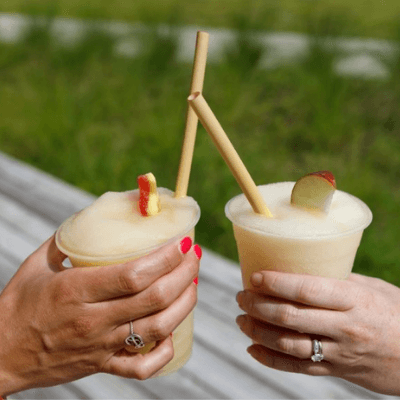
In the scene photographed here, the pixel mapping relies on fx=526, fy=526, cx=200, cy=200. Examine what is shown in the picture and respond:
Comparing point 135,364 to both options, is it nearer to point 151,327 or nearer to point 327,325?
point 151,327

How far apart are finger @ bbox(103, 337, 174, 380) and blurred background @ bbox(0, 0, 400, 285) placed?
150cm

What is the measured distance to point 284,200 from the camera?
3.38ft

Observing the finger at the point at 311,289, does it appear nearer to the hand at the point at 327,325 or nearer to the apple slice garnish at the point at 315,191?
the hand at the point at 327,325

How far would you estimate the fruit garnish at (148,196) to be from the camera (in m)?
0.96

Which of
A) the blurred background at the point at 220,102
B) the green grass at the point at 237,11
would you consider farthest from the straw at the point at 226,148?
the green grass at the point at 237,11

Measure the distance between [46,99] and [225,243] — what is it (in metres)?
1.90

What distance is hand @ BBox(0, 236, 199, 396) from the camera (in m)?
0.88

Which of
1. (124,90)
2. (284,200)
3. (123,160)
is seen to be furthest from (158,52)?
(284,200)

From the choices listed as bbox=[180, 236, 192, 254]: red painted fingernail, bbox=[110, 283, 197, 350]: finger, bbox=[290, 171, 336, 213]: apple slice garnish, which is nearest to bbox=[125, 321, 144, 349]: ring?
bbox=[110, 283, 197, 350]: finger

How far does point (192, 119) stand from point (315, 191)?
0.28 meters

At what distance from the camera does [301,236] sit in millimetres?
917

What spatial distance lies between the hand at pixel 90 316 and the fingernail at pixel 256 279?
0.35ft

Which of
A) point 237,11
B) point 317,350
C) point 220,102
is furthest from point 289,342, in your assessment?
point 237,11

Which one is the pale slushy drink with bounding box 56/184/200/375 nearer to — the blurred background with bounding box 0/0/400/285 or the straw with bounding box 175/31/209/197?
the straw with bounding box 175/31/209/197
